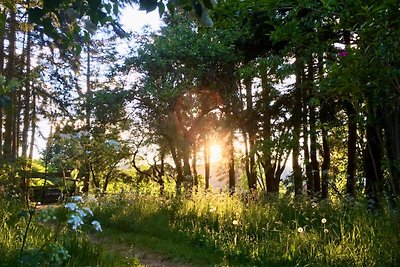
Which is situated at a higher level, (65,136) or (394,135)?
(394,135)

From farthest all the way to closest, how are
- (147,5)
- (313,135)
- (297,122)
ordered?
1. (297,122)
2. (313,135)
3. (147,5)

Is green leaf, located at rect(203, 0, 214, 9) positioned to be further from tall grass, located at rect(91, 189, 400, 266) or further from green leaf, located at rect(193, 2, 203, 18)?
tall grass, located at rect(91, 189, 400, 266)

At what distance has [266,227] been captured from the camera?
250 inches

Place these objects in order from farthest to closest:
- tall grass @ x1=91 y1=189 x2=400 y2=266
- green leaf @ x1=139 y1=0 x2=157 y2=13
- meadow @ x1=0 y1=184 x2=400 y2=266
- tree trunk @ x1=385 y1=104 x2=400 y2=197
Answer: tall grass @ x1=91 y1=189 x2=400 y2=266 → tree trunk @ x1=385 y1=104 x2=400 y2=197 → meadow @ x1=0 y1=184 x2=400 y2=266 → green leaf @ x1=139 y1=0 x2=157 y2=13

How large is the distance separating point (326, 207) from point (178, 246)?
266 cm

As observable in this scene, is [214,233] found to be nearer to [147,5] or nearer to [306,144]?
[147,5]

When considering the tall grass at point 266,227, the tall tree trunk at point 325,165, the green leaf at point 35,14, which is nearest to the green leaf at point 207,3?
the green leaf at point 35,14

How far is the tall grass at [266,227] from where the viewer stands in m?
4.44

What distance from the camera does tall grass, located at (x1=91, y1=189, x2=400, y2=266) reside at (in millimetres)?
4438

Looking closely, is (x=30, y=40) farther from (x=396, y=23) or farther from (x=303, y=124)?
(x=396, y=23)

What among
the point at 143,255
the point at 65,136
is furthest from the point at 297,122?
the point at 65,136

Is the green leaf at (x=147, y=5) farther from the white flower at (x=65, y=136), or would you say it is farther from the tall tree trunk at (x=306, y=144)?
the tall tree trunk at (x=306, y=144)

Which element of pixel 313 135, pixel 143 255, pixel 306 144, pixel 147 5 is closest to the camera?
pixel 147 5

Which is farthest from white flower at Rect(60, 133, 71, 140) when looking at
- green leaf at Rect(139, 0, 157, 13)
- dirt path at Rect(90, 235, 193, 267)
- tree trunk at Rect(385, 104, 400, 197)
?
tree trunk at Rect(385, 104, 400, 197)
